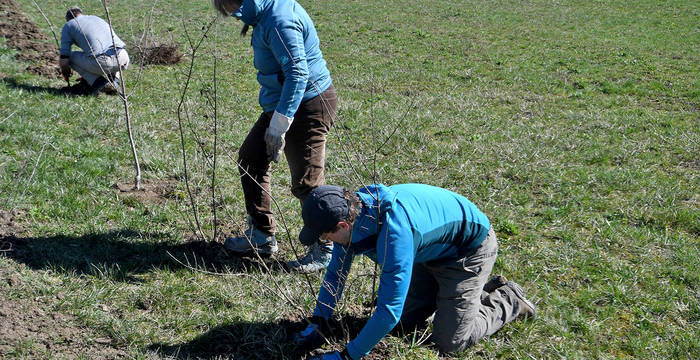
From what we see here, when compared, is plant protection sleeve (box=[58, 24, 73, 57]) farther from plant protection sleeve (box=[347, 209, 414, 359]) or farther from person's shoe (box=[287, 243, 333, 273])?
plant protection sleeve (box=[347, 209, 414, 359])

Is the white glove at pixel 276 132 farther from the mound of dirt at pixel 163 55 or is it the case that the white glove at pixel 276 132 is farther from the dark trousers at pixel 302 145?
the mound of dirt at pixel 163 55

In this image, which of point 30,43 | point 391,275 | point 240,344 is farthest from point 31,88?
point 391,275

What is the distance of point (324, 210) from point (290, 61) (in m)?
1.31

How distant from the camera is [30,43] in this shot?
9875mm

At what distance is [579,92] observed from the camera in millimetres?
9227

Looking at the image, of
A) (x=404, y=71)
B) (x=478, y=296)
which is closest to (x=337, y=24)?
(x=404, y=71)

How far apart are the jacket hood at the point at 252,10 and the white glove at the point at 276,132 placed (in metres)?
0.59

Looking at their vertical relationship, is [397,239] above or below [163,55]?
above

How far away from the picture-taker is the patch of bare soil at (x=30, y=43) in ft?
27.9

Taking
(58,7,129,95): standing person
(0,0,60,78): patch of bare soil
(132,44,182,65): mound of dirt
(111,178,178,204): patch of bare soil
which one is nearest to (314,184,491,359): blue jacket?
(111,178,178,204): patch of bare soil

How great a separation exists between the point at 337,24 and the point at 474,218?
40.3 feet

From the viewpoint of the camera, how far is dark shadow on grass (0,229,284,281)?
3891 millimetres

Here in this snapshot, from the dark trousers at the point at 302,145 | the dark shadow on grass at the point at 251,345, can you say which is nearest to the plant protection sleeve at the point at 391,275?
the dark shadow on grass at the point at 251,345

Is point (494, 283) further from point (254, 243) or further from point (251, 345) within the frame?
point (254, 243)
